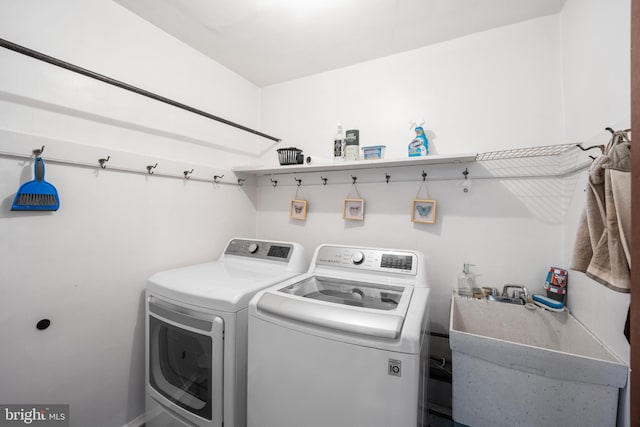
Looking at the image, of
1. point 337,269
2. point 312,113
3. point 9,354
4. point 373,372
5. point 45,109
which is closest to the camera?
point 373,372

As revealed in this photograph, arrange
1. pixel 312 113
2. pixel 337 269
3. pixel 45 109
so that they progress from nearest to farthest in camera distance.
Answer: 1. pixel 45 109
2. pixel 337 269
3. pixel 312 113

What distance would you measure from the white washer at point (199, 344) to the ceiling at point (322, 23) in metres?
1.53

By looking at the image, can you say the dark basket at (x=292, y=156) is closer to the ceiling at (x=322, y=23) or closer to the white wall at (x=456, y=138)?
the white wall at (x=456, y=138)

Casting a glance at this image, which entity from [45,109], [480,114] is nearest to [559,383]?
[480,114]

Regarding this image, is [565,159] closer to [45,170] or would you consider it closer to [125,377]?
[45,170]

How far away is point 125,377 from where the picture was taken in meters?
1.50

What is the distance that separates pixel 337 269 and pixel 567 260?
1242 millimetres

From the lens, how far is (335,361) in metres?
0.95

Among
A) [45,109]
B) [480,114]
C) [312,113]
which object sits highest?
[312,113]

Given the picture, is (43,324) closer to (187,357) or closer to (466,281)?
(187,357)

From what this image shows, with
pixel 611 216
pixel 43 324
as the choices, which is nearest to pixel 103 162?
pixel 43 324

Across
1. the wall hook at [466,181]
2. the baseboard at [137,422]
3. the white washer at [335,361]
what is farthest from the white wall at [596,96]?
the baseboard at [137,422]

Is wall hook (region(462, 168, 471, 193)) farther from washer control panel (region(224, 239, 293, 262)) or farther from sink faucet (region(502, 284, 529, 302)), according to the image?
washer control panel (region(224, 239, 293, 262))

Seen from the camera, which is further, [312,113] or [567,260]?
[312,113]
